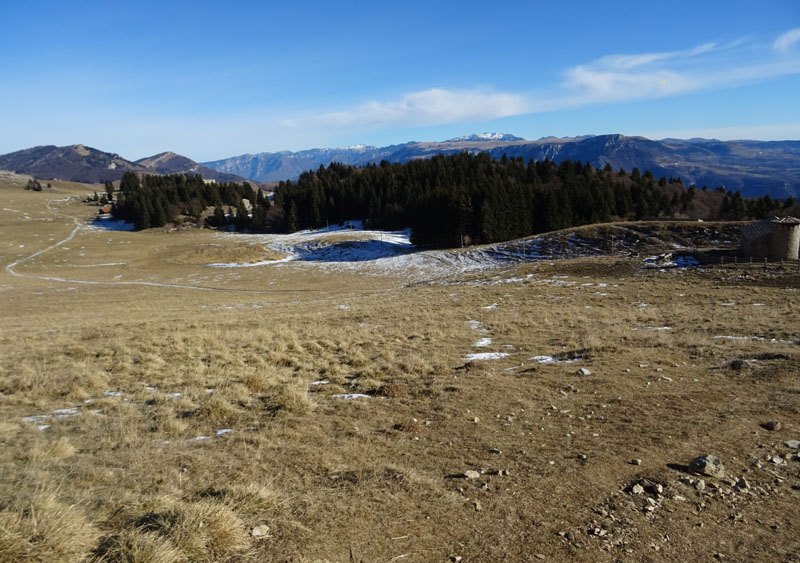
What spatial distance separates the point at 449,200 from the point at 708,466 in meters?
65.0

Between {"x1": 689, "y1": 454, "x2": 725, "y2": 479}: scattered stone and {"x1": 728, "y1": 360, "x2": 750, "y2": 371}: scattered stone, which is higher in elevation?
{"x1": 689, "y1": 454, "x2": 725, "y2": 479}: scattered stone

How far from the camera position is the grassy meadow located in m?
4.60

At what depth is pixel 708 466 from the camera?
6.06 metres

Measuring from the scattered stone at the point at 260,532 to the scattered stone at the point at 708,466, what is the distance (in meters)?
5.94

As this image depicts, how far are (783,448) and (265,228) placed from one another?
114396 millimetres

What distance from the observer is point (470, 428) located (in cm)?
795

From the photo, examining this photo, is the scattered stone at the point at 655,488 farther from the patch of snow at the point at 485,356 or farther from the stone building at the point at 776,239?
the stone building at the point at 776,239

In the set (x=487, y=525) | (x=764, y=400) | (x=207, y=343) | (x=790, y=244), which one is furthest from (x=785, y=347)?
(x=790, y=244)

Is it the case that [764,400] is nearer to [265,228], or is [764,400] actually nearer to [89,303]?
[89,303]

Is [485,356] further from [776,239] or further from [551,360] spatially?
[776,239]

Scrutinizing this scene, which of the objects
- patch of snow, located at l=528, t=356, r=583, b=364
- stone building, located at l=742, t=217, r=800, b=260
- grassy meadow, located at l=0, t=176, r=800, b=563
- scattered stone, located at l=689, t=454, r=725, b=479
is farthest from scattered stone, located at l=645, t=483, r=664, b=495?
stone building, located at l=742, t=217, r=800, b=260

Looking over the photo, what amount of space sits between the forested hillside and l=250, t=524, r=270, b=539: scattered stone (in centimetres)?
6531

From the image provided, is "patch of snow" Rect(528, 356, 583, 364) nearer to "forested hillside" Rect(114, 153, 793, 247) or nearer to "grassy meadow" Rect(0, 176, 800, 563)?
"grassy meadow" Rect(0, 176, 800, 563)

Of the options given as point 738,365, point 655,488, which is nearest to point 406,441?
point 655,488
